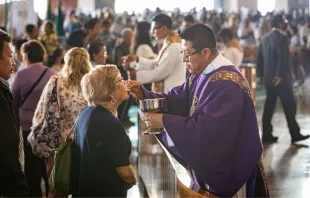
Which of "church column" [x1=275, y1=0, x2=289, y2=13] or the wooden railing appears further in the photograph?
"church column" [x1=275, y1=0, x2=289, y2=13]

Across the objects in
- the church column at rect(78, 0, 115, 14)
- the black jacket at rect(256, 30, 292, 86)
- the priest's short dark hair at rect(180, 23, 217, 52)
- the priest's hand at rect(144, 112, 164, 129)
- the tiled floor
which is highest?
the priest's short dark hair at rect(180, 23, 217, 52)

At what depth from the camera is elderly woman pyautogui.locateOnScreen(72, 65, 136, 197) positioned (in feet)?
15.4

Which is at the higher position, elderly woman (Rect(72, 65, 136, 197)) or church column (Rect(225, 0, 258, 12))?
elderly woman (Rect(72, 65, 136, 197))

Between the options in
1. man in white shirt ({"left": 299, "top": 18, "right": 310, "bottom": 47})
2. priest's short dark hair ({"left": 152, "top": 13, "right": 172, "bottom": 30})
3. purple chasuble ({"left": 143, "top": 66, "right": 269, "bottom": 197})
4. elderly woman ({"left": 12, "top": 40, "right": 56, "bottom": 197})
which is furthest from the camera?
man in white shirt ({"left": 299, "top": 18, "right": 310, "bottom": 47})

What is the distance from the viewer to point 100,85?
492 cm

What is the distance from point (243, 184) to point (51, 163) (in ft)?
8.02

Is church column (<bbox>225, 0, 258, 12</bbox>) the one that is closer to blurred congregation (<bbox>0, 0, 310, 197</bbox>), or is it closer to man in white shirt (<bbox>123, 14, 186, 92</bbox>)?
blurred congregation (<bbox>0, 0, 310, 197</bbox>)

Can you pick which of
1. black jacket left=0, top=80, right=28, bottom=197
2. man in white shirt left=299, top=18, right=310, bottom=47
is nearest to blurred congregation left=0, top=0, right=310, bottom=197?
black jacket left=0, top=80, right=28, bottom=197

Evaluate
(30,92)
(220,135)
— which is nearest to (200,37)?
(220,135)

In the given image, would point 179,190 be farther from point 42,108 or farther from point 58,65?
point 58,65

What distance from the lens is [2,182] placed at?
14.6 feet

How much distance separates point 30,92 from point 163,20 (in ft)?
6.20

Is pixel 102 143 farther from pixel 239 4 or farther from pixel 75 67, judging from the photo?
pixel 239 4

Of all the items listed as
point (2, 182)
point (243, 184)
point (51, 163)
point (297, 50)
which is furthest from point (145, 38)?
point (297, 50)
